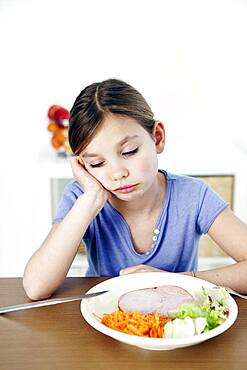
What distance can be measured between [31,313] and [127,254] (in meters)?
0.38

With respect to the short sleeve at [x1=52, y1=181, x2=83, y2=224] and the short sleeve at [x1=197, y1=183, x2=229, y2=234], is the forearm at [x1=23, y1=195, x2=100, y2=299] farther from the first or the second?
the short sleeve at [x1=197, y1=183, x2=229, y2=234]

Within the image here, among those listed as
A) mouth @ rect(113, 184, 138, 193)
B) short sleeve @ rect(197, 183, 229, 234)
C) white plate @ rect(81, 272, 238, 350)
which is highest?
mouth @ rect(113, 184, 138, 193)

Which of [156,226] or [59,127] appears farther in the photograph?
[59,127]

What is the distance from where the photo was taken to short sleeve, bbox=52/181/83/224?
110 centimetres

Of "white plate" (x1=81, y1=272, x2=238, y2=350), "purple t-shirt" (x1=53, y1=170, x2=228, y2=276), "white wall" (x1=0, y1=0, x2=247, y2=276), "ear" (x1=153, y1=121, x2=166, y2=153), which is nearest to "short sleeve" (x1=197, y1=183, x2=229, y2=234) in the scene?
"purple t-shirt" (x1=53, y1=170, x2=228, y2=276)

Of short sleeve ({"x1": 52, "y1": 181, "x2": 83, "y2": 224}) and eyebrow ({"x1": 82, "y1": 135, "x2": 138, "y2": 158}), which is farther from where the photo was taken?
short sleeve ({"x1": 52, "y1": 181, "x2": 83, "y2": 224})

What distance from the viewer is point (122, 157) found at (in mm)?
994

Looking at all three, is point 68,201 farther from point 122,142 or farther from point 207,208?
point 207,208

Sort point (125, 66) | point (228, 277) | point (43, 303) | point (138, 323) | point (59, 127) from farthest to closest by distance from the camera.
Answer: point (125, 66), point (59, 127), point (228, 277), point (43, 303), point (138, 323)

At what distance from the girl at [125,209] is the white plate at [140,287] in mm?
48

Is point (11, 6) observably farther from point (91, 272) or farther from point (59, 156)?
point (91, 272)

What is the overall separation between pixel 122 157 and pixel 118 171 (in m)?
0.03

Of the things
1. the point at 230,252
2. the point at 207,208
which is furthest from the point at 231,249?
the point at 207,208

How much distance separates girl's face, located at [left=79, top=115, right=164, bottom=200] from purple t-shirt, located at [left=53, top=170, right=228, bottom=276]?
0.16 m
